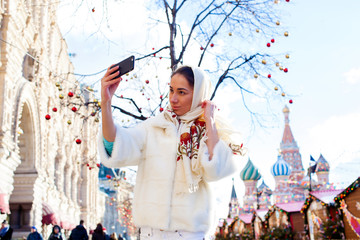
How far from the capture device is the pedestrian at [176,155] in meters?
2.23

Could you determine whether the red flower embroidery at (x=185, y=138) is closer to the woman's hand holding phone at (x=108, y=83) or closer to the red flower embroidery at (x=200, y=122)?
the red flower embroidery at (x=200, y=122)

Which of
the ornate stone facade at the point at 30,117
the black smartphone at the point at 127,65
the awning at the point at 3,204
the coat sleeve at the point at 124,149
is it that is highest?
the ornate stone facade at the point at 30,117

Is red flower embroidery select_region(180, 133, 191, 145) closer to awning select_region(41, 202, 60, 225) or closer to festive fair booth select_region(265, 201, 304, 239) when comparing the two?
festive fair booth select_region(265, 201, 304, 239)

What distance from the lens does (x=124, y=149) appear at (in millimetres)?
2330

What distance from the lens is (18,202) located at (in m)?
18.3

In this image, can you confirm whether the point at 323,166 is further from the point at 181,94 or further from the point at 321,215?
the point at 181,94

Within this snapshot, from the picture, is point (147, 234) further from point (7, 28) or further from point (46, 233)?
point (46, 233)

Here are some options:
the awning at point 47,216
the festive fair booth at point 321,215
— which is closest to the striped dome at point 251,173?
the festive fair booth at point 321,215

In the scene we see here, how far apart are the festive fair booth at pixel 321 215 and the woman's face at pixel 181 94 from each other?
13.9m

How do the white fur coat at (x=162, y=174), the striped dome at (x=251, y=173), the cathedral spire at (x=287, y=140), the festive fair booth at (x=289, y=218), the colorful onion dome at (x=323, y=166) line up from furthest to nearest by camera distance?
the cathedral spire at (x=287, y=140), the striped dome at (x=251, y=173), the colorful onion dome at (x=323, y=166), the festive fair booth at (x=289, y=218), the white fur coat at (x=162, y=174)

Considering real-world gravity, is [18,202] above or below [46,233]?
above

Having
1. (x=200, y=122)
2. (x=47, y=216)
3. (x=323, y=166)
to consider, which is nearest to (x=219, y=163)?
(x=200, y=122)

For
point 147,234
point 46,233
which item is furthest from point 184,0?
point 46,233

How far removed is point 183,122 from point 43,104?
784 inches
